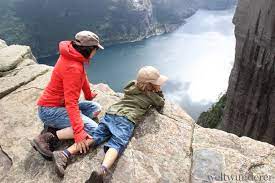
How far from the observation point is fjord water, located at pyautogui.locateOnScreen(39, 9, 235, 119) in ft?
333

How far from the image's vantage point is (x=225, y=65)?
11475 centimetres

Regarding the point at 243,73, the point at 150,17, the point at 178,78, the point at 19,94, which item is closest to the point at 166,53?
the point at 178,78

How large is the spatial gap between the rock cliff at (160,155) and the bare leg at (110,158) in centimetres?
21

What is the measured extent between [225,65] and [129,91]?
108 m

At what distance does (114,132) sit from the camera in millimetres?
9125

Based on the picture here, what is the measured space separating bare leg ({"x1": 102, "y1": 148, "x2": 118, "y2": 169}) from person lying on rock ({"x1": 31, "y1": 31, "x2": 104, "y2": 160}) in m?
0.62

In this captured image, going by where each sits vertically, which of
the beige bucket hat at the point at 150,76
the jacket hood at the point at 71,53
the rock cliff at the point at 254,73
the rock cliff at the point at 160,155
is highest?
the jacket hood at the point at 71,53

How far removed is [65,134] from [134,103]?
1.71 metres

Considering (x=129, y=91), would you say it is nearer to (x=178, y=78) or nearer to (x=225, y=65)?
(x=178, y=78)

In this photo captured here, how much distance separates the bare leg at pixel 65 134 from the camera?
9336 mm

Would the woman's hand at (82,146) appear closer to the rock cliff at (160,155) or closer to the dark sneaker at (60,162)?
the rock cliff at (160,155)

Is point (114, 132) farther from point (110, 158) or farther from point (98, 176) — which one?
point (98, 176)

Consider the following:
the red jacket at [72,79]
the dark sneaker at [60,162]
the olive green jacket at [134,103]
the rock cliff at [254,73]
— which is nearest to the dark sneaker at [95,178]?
the dark sneaker at [60,162]

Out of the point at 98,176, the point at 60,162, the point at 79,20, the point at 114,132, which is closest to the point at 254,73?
the point at 114,132
